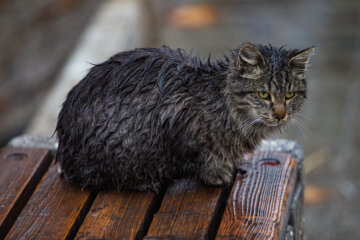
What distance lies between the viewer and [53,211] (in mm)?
2449

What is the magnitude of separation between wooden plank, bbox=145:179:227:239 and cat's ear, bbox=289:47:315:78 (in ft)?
2.00

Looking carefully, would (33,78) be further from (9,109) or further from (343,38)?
(343,38)

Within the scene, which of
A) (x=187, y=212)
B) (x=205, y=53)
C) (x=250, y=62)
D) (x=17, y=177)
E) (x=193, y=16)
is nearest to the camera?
(x=187, y=212)

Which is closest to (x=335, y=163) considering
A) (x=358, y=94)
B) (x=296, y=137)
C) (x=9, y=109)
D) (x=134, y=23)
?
(x=296, y=137)

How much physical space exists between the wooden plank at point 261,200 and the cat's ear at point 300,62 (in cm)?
44

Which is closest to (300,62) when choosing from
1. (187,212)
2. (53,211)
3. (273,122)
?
(273,122)

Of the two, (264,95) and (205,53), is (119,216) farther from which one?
(205,53)

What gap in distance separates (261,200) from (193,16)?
476cm

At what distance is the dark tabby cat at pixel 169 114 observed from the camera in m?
2.52

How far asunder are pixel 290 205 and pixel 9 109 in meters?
2.97

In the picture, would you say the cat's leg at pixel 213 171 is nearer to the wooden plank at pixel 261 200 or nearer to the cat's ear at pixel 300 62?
the wooden plank at pixel 261 200

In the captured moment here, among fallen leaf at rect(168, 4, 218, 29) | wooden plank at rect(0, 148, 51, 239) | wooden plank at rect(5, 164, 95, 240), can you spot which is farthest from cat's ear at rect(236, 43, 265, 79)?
fallen leaf at rect(168, 4, 218, 29)

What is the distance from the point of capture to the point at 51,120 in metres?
3.90

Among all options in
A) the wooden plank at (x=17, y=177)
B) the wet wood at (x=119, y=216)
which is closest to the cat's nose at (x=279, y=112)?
the wet wood at (x=119, y=216)
